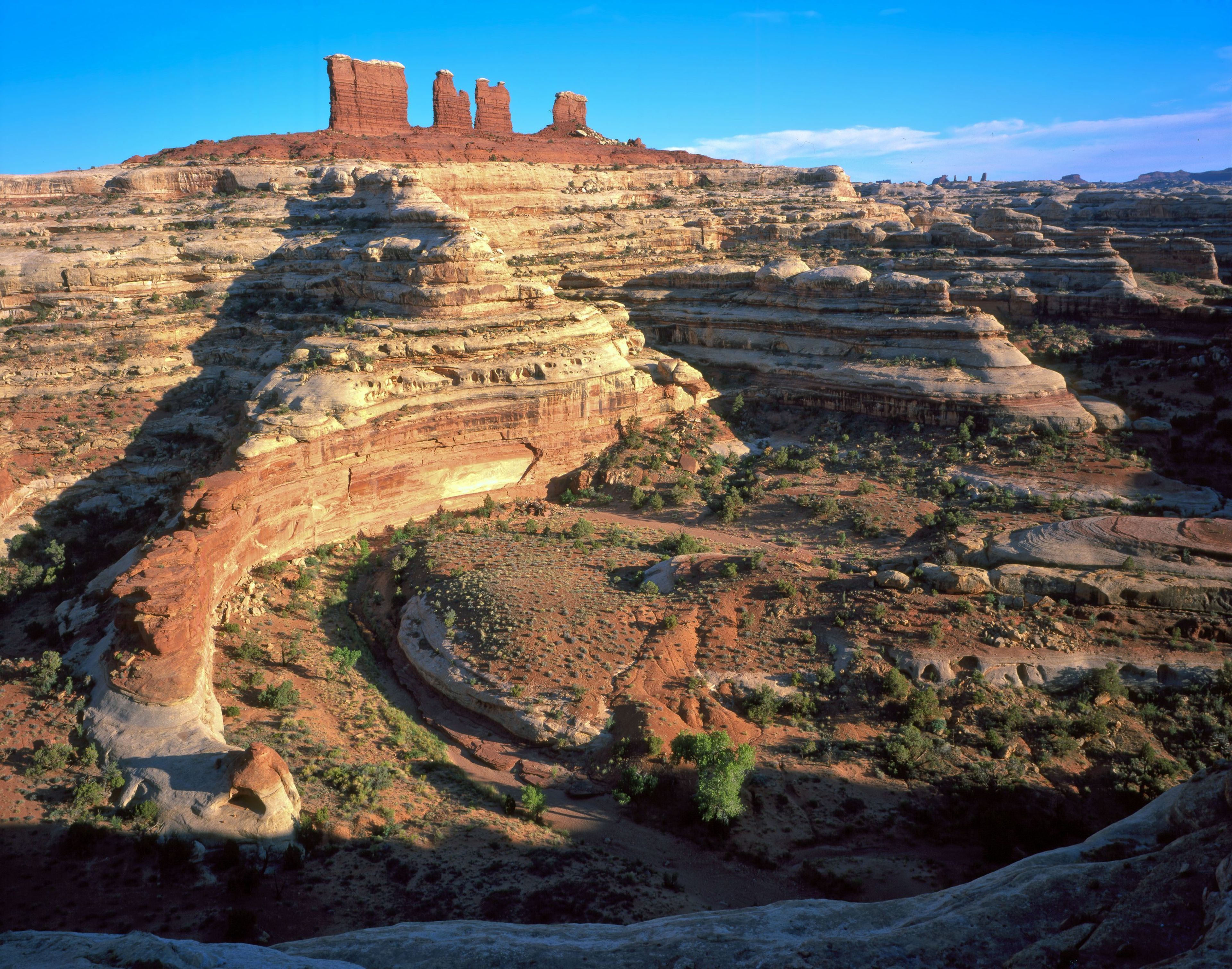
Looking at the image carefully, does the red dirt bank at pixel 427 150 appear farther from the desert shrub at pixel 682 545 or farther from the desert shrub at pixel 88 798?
the desert shrub at pixel 88 798

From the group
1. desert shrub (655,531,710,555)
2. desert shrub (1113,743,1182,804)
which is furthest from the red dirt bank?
desert shrub (1113,743,1182,804)

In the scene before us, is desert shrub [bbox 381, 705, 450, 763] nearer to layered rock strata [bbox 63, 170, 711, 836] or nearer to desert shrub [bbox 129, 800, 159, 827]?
layered rock strata [bbox 63, 170, 711, 836]

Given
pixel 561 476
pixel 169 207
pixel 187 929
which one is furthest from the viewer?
Result: pixel 169 207

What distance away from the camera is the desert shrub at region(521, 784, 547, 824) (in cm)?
1338

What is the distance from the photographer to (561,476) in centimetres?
2678

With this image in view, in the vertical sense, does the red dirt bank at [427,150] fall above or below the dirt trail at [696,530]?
above

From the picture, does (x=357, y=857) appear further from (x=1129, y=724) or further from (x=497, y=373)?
(x=497, y=373)

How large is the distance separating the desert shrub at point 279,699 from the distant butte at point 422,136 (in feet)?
151

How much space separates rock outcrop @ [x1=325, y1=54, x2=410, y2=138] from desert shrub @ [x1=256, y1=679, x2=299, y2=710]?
56166 mm

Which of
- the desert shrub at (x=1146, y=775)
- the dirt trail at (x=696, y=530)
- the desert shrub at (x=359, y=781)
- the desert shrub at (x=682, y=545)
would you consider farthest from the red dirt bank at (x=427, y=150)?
the desert shrub at (x=1146, y=775)

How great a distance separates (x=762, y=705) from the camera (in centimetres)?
1551

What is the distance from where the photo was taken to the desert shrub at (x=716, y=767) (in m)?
12.9

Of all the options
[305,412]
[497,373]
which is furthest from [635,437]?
[305,412]

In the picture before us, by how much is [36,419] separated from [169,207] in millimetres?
20176
